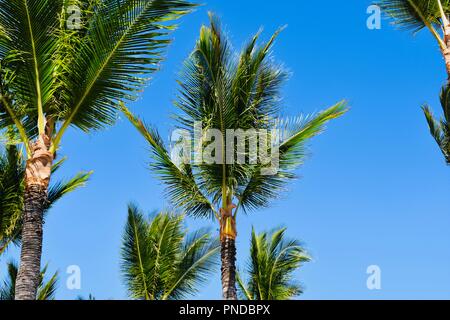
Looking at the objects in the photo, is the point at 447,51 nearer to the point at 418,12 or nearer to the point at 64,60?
the point at 418,12

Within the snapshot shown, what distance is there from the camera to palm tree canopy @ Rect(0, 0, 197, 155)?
26.6ft

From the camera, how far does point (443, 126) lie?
11312 mm

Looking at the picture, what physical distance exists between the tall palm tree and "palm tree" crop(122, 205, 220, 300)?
6555 mm

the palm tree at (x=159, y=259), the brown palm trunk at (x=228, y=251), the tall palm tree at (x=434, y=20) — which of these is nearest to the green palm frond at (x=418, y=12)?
the tall palm tree at (x=434, y=20)

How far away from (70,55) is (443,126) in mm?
6515

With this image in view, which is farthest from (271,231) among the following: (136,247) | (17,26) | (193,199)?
(17,26)

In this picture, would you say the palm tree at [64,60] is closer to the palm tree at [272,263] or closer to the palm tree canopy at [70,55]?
the palm tree canopy at [70,55]

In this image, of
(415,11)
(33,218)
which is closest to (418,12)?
(415,11)

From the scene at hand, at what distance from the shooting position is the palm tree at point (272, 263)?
47.1 feet

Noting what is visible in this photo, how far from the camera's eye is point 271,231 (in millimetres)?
14750

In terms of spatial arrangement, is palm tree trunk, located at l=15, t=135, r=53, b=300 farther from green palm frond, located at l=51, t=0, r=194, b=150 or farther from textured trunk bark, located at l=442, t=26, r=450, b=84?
textured trunk bark, located at l=442, t=26, r=450, b=84
